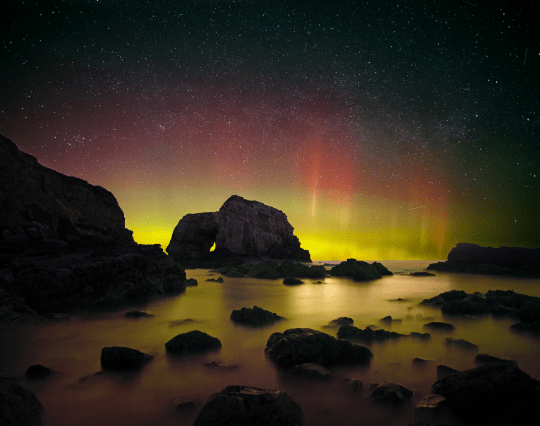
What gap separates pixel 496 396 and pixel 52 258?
1197cm

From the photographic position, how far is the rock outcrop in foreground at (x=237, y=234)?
47.7m

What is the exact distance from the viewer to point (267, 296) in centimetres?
1265

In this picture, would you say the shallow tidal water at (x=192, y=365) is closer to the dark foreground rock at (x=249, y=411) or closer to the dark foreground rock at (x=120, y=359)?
the dark foreground rock at (x=120, y=359)

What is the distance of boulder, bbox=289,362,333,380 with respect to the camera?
3678 millimetres

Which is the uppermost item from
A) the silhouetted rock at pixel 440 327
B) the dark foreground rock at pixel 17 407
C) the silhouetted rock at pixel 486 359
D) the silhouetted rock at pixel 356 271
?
the dark foreground rock at pixel 17 407

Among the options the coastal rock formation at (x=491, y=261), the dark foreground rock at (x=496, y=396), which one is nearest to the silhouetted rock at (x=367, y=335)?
the dark foreground rock at (x=496, y=396)

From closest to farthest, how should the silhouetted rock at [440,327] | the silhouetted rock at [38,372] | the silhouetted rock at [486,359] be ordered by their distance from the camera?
the silhouetted rock at [38,372]
the silhouetted rock at [486,359]
the silhouetted rock at [440,327]

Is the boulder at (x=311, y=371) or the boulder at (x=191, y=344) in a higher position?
the boulder at (x=311, y=371)

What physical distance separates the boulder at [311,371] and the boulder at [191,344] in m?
1.89

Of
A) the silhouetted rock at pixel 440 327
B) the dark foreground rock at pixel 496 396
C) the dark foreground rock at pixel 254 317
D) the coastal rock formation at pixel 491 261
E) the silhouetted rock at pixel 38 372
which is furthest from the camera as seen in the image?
the coastal rock formation at pixel 491 261

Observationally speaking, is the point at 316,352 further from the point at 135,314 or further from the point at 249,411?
the point at 135,314

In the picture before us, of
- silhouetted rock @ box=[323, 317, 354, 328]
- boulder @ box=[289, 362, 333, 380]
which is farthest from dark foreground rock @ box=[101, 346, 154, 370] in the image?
silhouetted rock @ box=[323, 317, 354, 328]

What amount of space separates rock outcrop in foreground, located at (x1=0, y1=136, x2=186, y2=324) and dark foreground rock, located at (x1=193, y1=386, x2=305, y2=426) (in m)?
7.13

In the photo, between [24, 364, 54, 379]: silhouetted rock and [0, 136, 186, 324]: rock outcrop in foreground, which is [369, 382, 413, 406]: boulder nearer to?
[24, 364, 54, 379]: silhouetted rock
